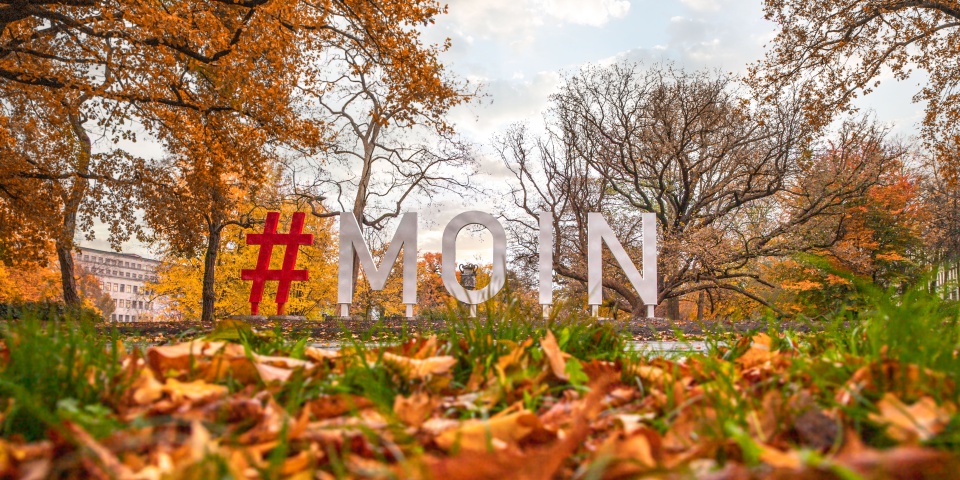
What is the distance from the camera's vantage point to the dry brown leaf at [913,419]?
3.81ft

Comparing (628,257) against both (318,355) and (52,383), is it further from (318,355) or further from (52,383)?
(52,383)

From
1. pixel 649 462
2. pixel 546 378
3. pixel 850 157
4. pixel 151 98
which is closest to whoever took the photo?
pixel 649 462

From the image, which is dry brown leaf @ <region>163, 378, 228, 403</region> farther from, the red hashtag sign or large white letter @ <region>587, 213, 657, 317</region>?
the red hashtag sign

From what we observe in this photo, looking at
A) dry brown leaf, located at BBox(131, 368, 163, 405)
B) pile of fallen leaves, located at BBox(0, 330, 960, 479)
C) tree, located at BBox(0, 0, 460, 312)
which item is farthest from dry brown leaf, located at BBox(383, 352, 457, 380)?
tree, located at BBox(0, 0, 460, 312)

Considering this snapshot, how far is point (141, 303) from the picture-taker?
94.6 meters

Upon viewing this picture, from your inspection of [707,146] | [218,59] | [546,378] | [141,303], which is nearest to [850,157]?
[707,146]

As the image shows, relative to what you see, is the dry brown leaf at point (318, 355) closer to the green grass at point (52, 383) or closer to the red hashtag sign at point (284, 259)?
the green grass at point (52, 383)

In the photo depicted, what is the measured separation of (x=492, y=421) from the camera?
137 cm

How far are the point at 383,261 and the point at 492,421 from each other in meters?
12.0

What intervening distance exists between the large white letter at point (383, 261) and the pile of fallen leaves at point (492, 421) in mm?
10605

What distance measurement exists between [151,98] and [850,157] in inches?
732

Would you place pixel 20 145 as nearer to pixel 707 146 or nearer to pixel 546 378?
pixel 707 146

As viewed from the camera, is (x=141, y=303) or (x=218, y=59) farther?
(x=141, y=303)

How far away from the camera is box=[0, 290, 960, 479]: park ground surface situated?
3.40 ft
